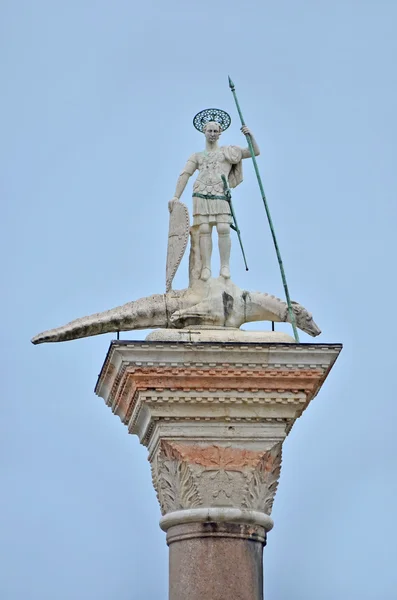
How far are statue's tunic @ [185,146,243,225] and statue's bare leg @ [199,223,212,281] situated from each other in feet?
0.30

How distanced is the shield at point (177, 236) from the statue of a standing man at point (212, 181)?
0.15 m

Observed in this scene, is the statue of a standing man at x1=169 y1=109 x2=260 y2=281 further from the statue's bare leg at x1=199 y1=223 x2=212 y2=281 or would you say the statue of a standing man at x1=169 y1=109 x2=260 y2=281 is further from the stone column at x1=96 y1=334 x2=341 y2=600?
the stone column at x1=96 y1=334 x2=341 y2=600

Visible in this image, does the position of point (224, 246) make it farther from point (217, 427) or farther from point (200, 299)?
point (217, 427)

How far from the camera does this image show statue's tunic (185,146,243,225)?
18.7 meters

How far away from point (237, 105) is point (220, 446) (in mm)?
4270

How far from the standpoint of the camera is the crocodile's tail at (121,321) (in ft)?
60.7

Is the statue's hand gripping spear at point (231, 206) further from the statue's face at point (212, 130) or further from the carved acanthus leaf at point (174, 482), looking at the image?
the carved acanthus leaf at point (174, 482)

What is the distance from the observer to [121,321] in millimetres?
18578

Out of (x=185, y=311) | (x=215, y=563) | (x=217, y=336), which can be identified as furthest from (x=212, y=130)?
(x=215, y=563)

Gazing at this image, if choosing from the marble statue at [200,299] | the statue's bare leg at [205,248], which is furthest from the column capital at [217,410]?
the statue's bare leg at [205,248]

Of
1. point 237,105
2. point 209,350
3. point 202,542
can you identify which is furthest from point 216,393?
point 237,105

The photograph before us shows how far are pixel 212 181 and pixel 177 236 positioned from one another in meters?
0.85

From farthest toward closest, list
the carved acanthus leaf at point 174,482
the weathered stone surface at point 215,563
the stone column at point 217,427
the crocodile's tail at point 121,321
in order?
the crocodile's tail at point 121,321 → the carved acanthus leaf at point 174,482 → the stone column at point 217,427 → the weathered stone surface at point 215,563

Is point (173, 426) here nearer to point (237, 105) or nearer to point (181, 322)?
point (181, 322)
